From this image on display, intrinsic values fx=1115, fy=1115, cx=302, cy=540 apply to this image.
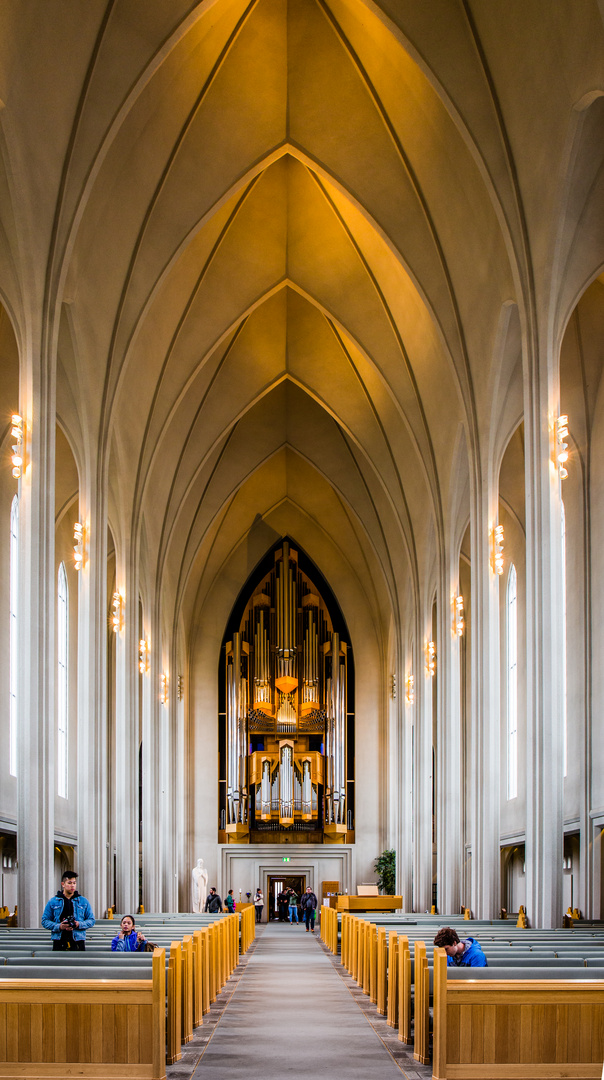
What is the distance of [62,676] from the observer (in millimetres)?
29250

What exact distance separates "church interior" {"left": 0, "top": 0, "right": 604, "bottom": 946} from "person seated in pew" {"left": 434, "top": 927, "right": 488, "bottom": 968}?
663cm

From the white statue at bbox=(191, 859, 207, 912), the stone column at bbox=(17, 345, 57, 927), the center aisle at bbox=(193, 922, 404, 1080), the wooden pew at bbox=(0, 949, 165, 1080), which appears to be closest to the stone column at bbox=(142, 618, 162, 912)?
→ the white statue at bbox=(191, 859, 207, 912)

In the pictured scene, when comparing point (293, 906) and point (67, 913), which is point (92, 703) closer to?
point (67, 913)

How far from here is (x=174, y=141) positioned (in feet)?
67.5

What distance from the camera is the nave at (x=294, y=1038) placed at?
8.76 metres

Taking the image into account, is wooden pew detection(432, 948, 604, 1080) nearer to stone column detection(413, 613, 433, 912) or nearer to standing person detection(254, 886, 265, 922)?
stone column detection(413, 613, 433, 912)

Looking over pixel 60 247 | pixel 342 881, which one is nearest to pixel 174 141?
pixel 60 247

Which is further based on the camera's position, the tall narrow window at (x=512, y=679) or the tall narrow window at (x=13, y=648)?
the tall narrow window at (x=512, y=679)

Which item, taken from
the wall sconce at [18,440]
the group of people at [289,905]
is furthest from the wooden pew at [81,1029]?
the group of people at [289,905]

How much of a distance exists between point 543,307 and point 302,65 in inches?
315

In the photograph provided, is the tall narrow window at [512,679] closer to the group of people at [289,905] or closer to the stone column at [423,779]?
the stone column at [423,779]

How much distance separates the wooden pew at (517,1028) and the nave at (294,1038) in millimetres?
499

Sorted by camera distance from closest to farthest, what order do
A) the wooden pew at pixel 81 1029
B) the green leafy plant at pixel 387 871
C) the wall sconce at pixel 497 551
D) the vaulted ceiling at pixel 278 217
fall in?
1. the wooden pew at pixel 81 1029
2. the vaulted ceiling at pixel 278 217
3. the wall sconce at pixel 497 551
4. the green leafy plant at pixel 387 871

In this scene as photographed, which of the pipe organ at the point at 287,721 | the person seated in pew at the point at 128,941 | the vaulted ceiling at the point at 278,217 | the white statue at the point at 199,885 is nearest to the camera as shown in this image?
the person seated in pew at the point at 128,941
